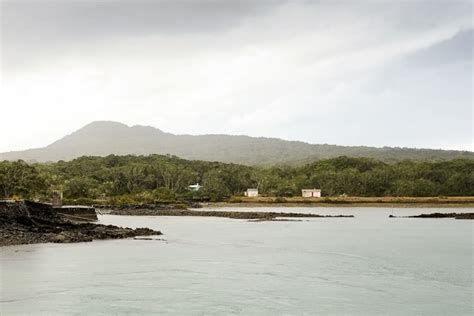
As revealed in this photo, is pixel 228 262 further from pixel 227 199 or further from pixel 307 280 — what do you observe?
pixel 227 199

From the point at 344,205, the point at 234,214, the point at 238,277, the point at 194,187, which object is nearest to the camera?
the point at 238,277

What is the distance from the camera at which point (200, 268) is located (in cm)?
2189

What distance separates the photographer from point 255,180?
124 m

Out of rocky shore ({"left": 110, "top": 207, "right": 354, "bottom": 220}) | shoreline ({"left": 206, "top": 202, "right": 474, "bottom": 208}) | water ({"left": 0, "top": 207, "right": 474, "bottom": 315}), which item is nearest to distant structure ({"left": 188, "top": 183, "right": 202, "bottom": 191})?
shoreline ({"left": 206, "top": 202, "right": 474, "bottom": 208})

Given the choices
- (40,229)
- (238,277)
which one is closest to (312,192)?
(40,229)

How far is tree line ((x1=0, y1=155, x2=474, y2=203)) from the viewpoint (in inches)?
3903

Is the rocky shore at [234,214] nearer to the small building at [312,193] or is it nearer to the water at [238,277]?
the water at [238,277]

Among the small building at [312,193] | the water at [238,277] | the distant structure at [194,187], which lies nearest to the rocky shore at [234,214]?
the water at [238,277]

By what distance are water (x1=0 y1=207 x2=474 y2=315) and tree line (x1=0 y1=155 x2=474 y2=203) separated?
56.0 m

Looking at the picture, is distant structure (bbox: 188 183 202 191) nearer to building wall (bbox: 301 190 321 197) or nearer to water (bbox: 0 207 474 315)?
building wall (bbox: 301 190 321 197)

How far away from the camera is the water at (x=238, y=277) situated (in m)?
15.2

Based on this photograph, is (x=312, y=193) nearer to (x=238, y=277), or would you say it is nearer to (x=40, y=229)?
(x=40, y=229)

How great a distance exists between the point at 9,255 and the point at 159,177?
9375 cm

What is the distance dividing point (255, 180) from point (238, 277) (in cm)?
10407
